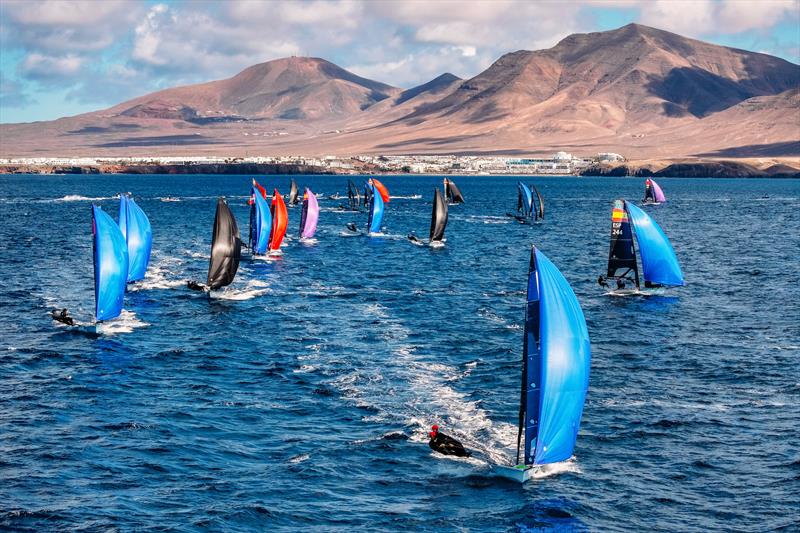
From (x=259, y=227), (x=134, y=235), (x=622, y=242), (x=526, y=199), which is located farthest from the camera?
(x=526, y=199)

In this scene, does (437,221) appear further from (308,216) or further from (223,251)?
(223,251)

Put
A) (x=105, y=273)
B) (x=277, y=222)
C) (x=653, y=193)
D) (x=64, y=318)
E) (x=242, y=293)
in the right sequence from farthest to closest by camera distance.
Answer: (x=653, y=193) → (x=277, y=222) → (x=242, y=293) → (x=64, y=318) → (x=105, y=273)

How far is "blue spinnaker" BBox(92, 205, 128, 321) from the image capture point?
177ft

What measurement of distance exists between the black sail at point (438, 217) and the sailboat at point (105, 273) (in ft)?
149

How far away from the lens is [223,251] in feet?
212

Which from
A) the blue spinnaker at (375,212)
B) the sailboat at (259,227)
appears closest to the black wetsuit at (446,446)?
the sailboat at (259,227)

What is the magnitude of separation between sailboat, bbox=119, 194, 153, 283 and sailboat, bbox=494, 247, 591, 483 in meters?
40.6

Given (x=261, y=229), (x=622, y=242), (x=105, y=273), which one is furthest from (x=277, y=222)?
(x=105, y=273)

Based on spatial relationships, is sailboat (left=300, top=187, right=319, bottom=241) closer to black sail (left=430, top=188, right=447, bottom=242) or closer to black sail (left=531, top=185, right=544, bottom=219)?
black sail (left=430, top=188, right=447, bottom=242)

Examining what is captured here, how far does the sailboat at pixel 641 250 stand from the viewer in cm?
6856

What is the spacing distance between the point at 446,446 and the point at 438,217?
66202mm

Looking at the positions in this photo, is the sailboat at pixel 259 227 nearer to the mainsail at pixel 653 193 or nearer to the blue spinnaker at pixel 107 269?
the blue spinnaker at pixel 107 269

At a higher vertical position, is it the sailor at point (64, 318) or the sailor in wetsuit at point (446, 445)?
the sailor at point (64, 318)

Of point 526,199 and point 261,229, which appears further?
point 526,199
